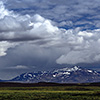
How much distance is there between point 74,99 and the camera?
5527 inches

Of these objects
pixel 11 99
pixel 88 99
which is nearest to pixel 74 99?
pixel 88 99

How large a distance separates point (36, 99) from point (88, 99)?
34583 millimetres

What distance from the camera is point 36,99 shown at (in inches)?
5536

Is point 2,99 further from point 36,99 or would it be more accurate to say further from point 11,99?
point 36,99

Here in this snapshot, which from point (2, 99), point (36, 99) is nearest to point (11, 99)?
point (2, 99)

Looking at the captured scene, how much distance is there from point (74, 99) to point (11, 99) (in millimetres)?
41919

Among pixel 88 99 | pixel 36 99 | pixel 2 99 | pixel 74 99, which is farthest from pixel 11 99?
pixel 88 99

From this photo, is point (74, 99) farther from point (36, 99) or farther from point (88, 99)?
point (36, 99)

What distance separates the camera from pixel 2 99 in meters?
138

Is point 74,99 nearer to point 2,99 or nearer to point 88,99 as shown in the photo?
point 88,99

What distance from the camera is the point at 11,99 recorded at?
139625 millimetres

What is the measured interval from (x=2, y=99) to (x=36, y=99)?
22305mm

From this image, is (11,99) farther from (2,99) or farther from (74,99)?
(74,99)

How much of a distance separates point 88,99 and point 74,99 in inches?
363
